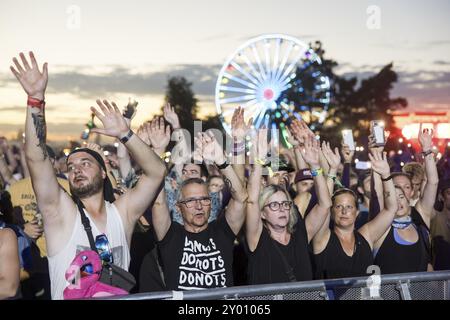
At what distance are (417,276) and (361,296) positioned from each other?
41 cm

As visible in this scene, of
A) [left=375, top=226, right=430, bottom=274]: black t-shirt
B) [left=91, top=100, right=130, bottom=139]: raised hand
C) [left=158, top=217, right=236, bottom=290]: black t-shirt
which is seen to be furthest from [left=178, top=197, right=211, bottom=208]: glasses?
[left=375, top=226, right=430, bottom=274]: black t-shirt

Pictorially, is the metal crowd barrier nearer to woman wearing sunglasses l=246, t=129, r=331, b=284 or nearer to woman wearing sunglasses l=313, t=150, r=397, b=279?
woman wearing sunglasses l=246, t=129, r=331, b=284

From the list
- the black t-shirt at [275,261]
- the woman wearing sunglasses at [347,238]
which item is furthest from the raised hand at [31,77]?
the woman wearing sunglasses at [347,238]

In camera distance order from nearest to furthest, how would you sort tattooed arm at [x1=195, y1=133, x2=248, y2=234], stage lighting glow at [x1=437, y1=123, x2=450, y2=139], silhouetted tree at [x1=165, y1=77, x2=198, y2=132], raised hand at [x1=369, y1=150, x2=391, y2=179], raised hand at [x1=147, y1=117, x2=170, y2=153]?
tattooed arm at [x1=195, y1=133, x2=248, y2=234]
raised hand at [x1=147, y1=117, x2=170, y2=153]
raised hand at [x1=369, y1=150, x2=391, y2=179]
stage lighting glow at [x1=437, y1=123, x2=450, y2=139]
silhouetted tree at [x1=165, y1=77, x2=198, y2=132]

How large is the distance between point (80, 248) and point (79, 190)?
45cm

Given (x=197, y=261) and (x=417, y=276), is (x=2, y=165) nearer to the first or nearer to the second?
(x=197, y=261)

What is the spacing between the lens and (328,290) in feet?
13.8

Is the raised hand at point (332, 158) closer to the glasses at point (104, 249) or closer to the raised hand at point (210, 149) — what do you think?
the raised hand at point (210, 149)

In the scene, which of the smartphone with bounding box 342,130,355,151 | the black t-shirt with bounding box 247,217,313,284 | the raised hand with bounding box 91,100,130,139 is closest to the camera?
the raised hand with bounding box 91,100,130,139

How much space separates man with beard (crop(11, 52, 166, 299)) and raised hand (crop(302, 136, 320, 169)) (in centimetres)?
166

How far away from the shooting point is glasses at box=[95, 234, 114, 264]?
436 cm

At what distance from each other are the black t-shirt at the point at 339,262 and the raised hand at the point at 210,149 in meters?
1.09

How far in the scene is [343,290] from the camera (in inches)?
167

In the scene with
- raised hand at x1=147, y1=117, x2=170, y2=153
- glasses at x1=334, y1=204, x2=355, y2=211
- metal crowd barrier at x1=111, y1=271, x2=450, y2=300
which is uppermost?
raised hand at x1=147, y1=117, x2=170, y2=153
